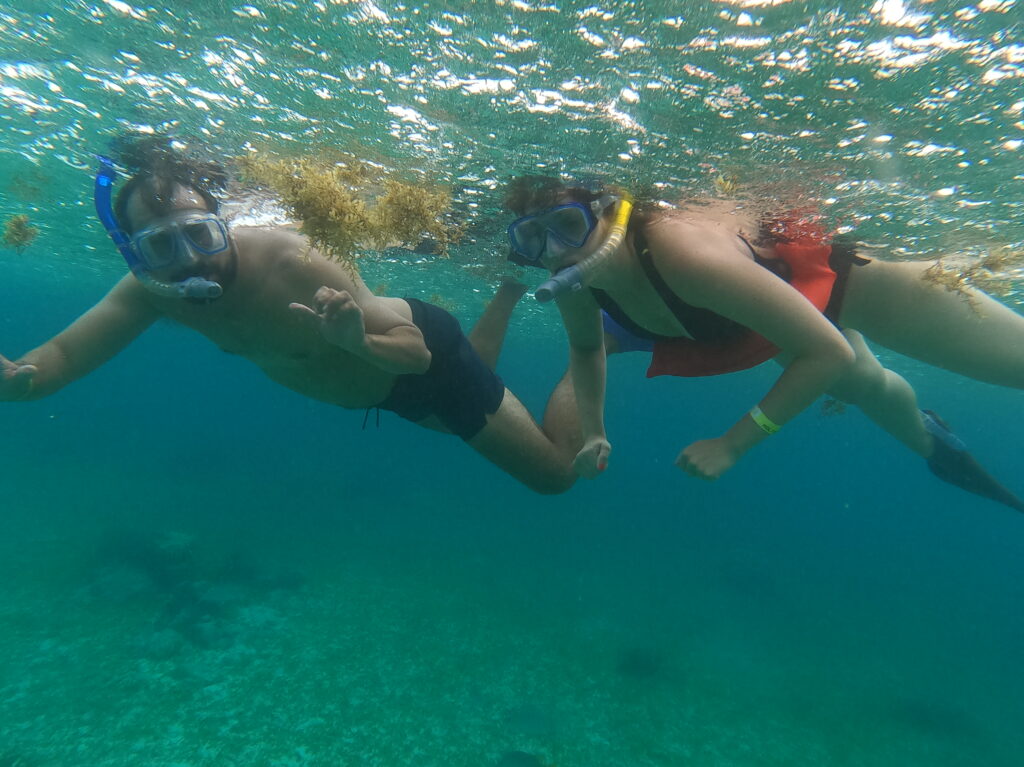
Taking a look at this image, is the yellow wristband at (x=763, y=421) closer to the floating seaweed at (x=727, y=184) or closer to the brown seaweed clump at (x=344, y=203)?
the brown seaweed clump at (x=344, y=203)

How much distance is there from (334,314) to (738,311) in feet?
8.93

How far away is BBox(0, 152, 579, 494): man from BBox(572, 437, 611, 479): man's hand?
146 cm

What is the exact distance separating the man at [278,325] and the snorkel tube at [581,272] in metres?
1.28

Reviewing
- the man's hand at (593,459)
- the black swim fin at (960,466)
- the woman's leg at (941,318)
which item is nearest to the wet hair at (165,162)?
the man's hand at (593,459)

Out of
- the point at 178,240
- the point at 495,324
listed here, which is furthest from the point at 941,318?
the point at 178,240

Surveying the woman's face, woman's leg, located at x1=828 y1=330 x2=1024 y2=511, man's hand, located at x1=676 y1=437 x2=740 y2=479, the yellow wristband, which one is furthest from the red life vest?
woman's leg, located at x1=828 y1=330 x2=1024 y2=511

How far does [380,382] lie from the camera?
5.36 metres

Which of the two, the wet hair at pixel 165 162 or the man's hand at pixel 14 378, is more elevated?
the wet hair at pixel 165 162

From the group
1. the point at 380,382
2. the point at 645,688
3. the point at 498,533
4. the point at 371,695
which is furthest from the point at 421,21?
the point at 498,533

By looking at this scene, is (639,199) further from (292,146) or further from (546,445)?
(292,146)

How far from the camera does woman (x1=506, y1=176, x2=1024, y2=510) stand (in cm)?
344

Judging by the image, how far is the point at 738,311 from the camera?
351 cm

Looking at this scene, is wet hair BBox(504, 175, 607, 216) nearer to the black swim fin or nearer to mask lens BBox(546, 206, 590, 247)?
mask lens BBox(546, 206, 590, 247)

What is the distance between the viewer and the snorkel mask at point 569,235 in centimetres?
382
